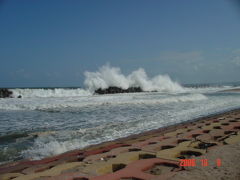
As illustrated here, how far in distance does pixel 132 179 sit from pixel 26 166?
1.99 meters

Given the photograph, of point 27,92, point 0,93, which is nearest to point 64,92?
point 27,92

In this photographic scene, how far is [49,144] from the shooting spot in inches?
207

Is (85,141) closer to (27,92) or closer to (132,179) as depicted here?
(132,179)

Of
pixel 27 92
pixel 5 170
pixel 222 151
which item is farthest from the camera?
pixel 27 92

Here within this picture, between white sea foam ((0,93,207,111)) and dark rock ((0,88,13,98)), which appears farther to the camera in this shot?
dark rock ((0,88,13,98))
